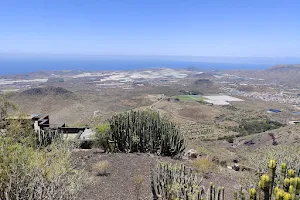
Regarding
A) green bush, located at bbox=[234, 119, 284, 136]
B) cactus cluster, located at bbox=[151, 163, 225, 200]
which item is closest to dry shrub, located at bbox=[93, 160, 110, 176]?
cactus cluster, located at bbox=[151, 163, 225, 200]

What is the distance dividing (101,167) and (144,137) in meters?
3.63

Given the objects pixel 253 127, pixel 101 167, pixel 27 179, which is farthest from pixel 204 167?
pixel 253 127

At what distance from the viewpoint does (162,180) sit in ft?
25.5

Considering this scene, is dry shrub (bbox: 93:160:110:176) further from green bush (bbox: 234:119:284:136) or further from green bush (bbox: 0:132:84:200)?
green bush (bbox: 234:119:284:136)

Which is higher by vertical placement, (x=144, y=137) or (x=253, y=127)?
(x=144, y=137)

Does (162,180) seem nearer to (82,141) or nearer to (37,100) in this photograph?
(82,141)

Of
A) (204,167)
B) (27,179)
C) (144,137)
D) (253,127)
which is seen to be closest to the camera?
(27,179)

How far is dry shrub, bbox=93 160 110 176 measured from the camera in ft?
32.7

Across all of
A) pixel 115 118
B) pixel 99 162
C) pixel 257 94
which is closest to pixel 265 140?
pixel 115 118

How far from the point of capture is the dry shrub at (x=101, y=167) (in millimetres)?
9970

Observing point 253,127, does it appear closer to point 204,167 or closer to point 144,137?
point 144,137

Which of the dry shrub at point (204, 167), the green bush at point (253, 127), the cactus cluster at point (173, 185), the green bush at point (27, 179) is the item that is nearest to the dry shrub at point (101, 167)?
the cactus cluster at point (173, 185)

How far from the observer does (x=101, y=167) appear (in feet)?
33.5

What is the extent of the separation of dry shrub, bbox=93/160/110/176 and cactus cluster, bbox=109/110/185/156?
8.85 feet
